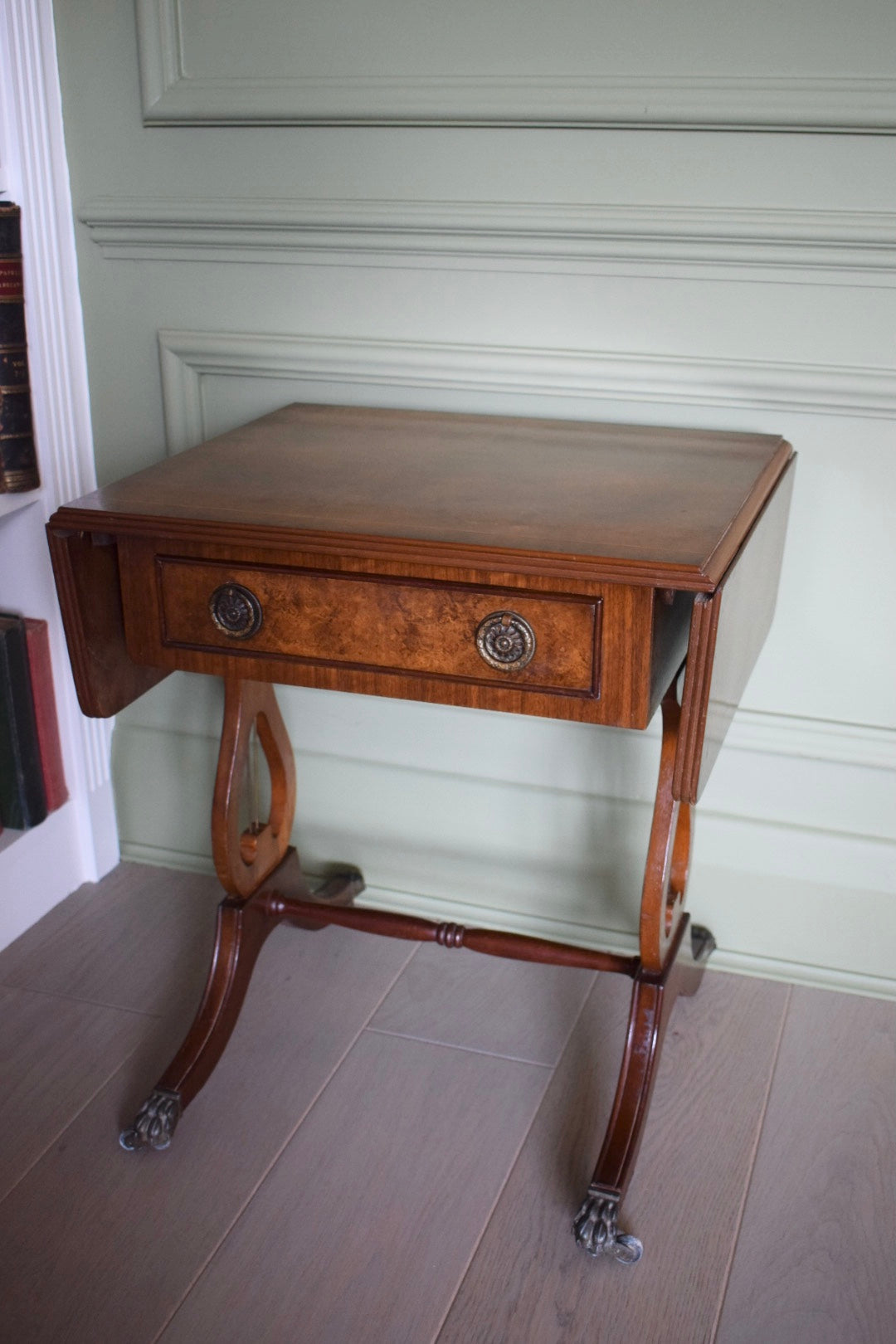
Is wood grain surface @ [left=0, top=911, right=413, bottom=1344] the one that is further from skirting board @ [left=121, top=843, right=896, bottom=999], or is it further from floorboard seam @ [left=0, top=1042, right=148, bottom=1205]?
skirting board @ [left=121, top=843, right=896, bottom=999]

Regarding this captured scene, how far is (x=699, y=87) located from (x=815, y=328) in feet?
1.10

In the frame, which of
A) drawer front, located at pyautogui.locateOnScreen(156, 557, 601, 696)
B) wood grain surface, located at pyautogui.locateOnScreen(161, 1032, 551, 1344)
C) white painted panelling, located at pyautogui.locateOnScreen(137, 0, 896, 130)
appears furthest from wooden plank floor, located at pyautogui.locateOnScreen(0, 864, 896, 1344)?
white painted panelling, located at pyautogui.locateOnScreen(137, 0, 896, 130)

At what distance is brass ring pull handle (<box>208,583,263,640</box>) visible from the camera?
4.62 ft

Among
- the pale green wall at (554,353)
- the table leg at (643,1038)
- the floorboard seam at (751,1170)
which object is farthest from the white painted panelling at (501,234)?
the floorboard seam at (751,1170)

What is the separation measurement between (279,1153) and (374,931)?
1.06ft

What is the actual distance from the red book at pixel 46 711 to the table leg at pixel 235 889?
40 cm

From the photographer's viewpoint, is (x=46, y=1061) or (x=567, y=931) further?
(x=567, y=931)

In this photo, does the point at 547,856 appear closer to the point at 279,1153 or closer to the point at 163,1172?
the point at 279,1153

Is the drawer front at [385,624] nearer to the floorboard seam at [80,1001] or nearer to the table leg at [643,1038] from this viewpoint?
the table leg at [643,1038]

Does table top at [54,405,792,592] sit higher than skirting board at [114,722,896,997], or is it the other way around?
table top at [54,405,792,592]

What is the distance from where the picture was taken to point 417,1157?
166 cm

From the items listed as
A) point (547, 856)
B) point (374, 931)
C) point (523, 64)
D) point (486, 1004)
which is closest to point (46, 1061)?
point (374, 931)

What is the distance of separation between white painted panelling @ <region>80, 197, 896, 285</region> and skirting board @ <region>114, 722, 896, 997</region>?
727 mm

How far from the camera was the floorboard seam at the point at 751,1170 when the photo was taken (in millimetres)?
1440
